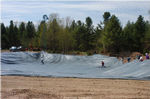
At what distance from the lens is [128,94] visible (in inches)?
226

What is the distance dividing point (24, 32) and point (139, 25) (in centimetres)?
2162

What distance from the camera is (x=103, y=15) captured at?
33.7 metres

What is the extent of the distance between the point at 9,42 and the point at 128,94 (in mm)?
38316

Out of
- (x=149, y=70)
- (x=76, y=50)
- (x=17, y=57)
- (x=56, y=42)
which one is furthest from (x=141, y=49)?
(x=149, y=70)

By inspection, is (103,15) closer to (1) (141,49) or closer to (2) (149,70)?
(1) (141,49)

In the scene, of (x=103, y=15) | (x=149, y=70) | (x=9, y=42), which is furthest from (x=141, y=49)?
(x=9, y=42)

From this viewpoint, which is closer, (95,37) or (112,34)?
(112,34)

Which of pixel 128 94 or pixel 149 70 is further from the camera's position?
pixel 149 70

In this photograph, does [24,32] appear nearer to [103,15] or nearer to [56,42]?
[56,42]

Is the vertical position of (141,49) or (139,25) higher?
(139,25)

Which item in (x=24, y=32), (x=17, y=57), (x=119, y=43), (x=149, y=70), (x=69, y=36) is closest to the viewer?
(x=149, y=70)

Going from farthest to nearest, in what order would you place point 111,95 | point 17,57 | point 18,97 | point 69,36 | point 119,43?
1. point 69,36
2. point 119,43
3. point 17,57
4. point 111,95
5. point 18,97

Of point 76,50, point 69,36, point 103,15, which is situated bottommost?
point 76,50

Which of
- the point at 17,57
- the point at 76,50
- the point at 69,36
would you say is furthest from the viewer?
the point at 76,50
